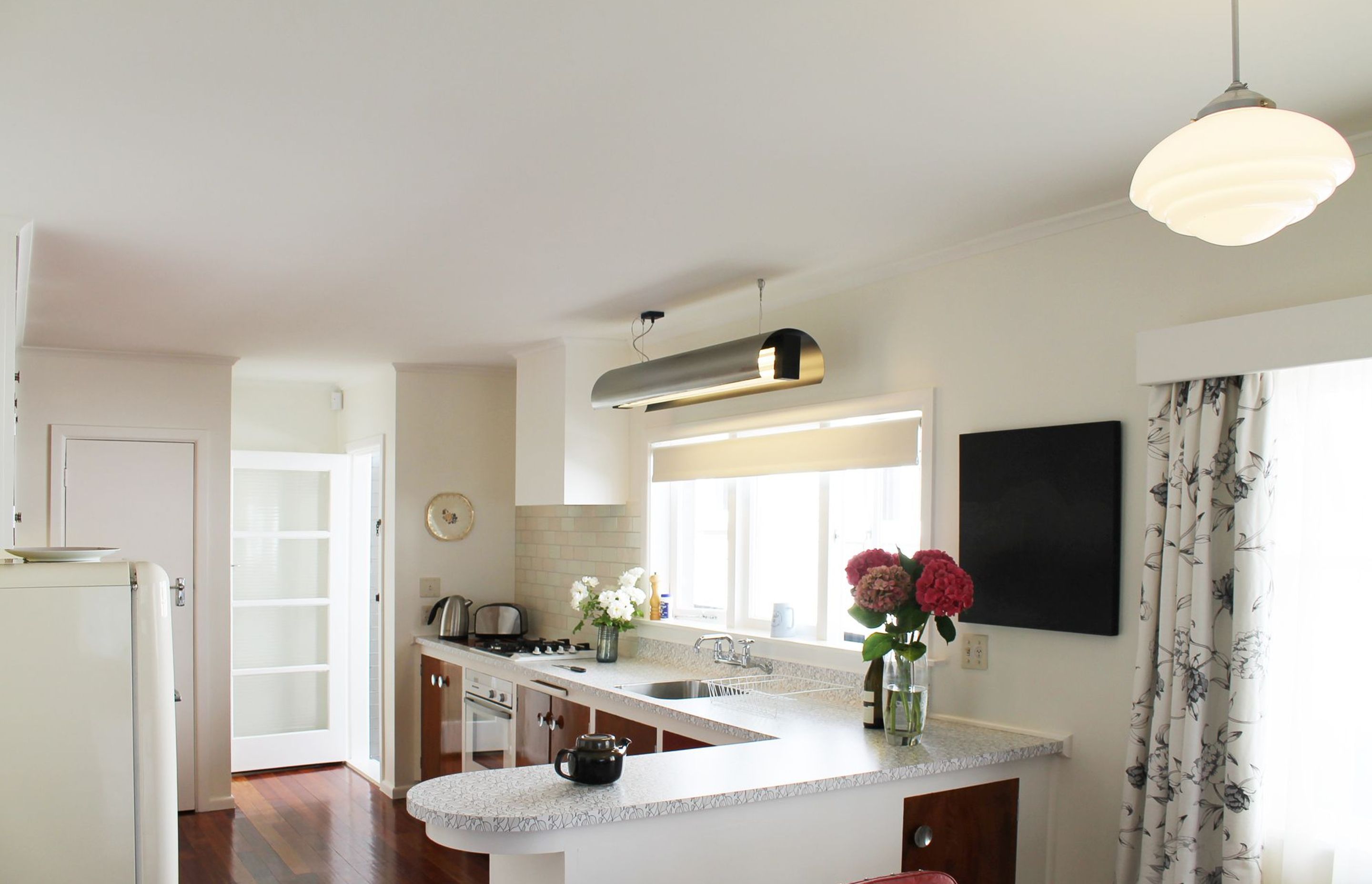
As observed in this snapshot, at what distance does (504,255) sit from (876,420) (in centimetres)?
143

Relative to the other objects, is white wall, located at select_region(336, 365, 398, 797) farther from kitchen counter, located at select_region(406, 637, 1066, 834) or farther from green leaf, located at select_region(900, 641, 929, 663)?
green leaf, located at select_region(900, 641, 929, 663)

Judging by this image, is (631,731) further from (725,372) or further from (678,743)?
(725,372)

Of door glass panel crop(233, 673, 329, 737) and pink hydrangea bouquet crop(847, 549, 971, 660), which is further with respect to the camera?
door glass panel crop(233, 673, 329, 737)

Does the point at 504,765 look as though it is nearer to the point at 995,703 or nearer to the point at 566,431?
the point at 566,431

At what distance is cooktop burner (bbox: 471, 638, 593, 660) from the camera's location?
16.6ft

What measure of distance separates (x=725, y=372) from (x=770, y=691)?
1210 mm

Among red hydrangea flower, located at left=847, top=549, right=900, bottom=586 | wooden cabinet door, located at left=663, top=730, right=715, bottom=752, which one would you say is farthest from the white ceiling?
wooden cabinet door, located at left=663, top=730, right=715, bottom=752

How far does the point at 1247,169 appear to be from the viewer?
1.43 m

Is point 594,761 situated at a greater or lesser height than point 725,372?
lesser

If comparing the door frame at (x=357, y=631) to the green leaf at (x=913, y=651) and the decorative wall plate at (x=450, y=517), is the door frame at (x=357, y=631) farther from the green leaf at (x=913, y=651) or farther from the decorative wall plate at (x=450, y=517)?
the green leaf at (x=913, y=651)

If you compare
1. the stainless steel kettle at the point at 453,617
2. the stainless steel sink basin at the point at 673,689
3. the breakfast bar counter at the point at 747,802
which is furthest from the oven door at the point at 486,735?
the breakfast bar counter at the point at 747,802

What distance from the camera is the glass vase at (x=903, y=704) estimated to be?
10.0 ft

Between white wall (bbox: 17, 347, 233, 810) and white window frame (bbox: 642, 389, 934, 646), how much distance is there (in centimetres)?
248

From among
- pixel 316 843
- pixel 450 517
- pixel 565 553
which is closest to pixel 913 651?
pixel 565 553
